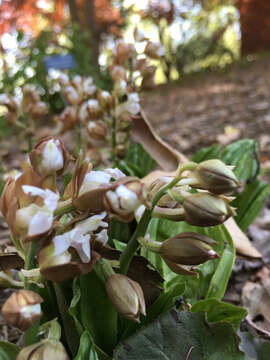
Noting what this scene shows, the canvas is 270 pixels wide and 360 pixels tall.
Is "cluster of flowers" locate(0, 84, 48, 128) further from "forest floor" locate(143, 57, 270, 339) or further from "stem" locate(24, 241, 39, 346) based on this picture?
"stem" locate(24, 241, 39, 346)

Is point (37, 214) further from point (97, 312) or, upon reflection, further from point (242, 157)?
point (242, 157)

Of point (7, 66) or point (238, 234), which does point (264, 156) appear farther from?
point (7, 66)

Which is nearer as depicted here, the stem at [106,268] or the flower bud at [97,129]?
the stem at [106,268]

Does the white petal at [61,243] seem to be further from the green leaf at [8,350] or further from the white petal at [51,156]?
the green leaf at [8,350]

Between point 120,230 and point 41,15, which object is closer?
point 120,230

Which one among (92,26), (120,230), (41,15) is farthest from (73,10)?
(120,230)

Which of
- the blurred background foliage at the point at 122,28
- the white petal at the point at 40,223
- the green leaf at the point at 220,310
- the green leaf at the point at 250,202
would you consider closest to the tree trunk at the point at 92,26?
the blurred background foliage at the point at 122,28
